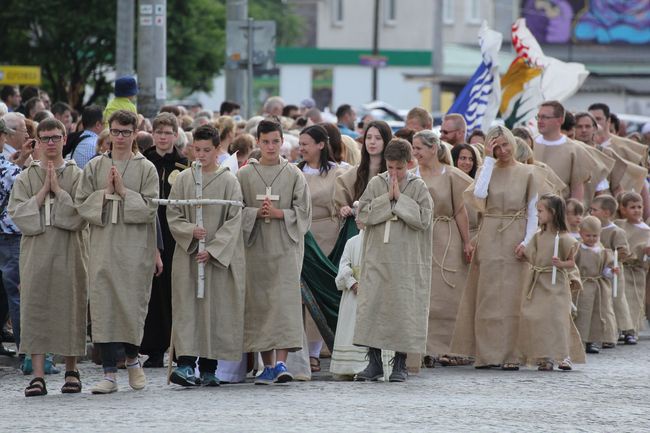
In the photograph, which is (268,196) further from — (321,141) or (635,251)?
(635,251)

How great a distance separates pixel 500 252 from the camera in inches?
548

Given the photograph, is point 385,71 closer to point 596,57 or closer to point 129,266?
point 596,57

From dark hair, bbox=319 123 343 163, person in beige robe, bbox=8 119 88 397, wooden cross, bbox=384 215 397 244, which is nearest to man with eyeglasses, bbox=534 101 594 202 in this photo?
dark hair, bbox=319 123 343 163

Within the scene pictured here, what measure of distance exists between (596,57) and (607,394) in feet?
240

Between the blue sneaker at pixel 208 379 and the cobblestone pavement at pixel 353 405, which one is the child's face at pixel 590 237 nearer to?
the cobblestone pavement at pixel 353 405

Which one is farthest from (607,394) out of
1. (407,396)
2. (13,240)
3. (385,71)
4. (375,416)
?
(385,71)

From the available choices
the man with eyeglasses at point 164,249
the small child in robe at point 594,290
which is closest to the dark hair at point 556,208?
the small child in robe at point 594,290

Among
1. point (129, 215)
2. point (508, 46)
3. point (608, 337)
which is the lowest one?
point (608, 337)

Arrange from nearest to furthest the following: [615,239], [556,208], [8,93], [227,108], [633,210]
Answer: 1. [556,208]
2. [615,239]
3. [633,210]
4. [8,93]
5. [227,108]

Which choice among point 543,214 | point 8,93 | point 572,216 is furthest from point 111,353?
point 8,93

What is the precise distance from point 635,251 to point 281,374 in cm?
627

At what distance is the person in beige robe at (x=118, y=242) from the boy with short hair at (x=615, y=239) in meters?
6.13

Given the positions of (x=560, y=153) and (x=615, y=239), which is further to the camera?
(x=615, y=239)

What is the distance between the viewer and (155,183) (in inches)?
463
